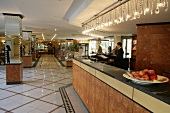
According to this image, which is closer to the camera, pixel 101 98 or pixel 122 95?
pixel 122 95

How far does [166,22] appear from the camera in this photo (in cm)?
584

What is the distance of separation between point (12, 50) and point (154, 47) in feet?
19.2

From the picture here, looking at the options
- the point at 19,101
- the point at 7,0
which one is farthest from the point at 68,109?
the point at 7,0

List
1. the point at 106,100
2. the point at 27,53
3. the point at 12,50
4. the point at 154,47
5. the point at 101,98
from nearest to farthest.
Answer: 1. the point at 106,100
2. the point at 101,98
3. the point at 154,47
4. the point at 12,50
5. the point at 27,53

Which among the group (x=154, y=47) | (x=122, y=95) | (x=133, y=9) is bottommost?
(x=122, y=95)

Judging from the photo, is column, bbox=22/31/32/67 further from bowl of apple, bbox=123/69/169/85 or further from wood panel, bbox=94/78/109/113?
bowl of apple, bbox=123/69/169/85

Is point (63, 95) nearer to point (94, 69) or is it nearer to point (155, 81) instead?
point (94, 69)

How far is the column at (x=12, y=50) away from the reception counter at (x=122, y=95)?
3907 mm

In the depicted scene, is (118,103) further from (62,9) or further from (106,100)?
(62,9)

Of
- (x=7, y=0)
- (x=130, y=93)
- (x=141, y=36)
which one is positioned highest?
(x=7, y=0)

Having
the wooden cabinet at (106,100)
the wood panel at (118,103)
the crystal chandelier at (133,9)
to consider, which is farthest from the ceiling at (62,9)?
the wood panel at (118,103)

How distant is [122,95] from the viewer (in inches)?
81.4

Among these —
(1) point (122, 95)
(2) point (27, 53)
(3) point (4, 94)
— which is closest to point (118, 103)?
(1) point (122, 95)

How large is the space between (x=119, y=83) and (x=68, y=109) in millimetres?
2129
